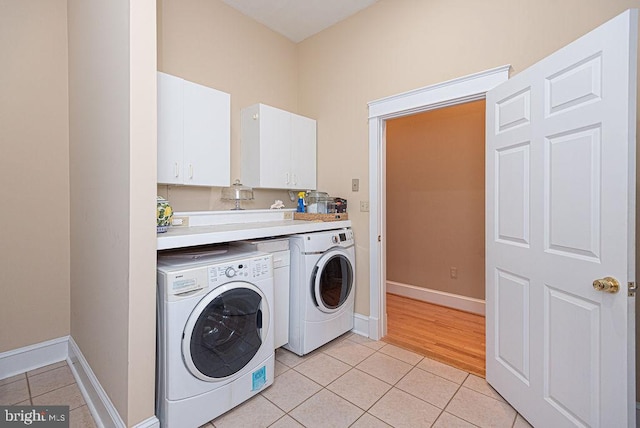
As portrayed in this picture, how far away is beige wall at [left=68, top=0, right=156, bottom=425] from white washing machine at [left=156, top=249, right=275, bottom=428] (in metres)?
0.09

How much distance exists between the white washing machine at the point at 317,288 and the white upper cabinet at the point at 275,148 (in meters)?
0.70

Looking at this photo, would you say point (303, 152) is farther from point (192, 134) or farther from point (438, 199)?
point (438, 199)

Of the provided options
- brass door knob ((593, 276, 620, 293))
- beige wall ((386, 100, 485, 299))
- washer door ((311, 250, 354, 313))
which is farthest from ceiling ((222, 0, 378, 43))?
brass door knob ((593, 276, 620, 293))

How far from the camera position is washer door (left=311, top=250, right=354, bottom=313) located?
2307mm

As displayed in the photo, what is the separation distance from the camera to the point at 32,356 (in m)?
2.06

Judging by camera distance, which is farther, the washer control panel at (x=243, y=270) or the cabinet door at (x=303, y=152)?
the cabinet door at (x=303, y=152)

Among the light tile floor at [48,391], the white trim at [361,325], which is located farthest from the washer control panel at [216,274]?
the white trim at [361,325]

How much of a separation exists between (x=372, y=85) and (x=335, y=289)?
73.4 inches

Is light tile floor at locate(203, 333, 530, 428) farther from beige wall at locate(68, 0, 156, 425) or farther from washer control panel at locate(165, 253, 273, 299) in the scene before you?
washer control panel at locate(165, 253, 273, 299)

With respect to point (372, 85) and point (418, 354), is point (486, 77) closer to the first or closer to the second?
point (372, 85)

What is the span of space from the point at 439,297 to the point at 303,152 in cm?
236

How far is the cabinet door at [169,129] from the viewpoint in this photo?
6.48ft

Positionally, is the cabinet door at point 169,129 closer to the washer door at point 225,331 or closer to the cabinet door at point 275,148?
the cabinet door at point 275,148

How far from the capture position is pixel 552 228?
57.4 inches
